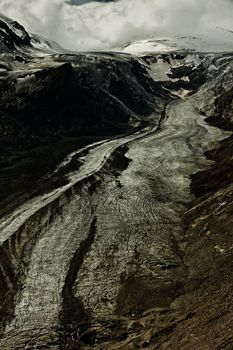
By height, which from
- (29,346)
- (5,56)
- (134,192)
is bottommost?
(29,346)

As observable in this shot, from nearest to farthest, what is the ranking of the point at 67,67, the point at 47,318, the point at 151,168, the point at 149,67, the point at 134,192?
the point at 47,318 → the point at 134,192 → the point at 151,168 → the point at 67,67 → the point at 149,67

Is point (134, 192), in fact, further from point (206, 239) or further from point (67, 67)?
point (67, 67)

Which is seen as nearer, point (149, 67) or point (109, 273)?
point (109, 273)

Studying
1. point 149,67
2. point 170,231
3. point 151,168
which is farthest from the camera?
point 149,67

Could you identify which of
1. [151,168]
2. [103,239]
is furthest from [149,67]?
[103,239]

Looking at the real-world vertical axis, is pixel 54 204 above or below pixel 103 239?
above

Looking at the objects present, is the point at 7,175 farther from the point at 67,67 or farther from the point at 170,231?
the point at 67,67
